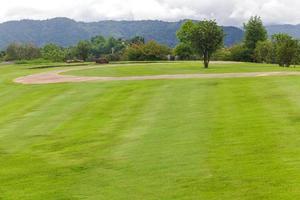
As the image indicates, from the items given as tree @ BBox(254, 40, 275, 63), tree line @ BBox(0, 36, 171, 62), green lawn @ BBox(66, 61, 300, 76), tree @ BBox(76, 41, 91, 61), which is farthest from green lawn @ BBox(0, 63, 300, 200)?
tree @ BBox(76, 41, 91, 61)

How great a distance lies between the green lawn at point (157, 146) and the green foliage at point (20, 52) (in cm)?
9721

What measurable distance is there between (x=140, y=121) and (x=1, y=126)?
5.08 meters

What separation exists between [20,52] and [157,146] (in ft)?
367

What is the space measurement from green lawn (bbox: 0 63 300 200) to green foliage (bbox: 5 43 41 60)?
9721 centimetres

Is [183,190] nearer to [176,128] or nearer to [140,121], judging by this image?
[176,128]

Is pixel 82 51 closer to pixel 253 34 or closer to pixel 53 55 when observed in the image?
pixel 53 55

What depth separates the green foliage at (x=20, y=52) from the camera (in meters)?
116

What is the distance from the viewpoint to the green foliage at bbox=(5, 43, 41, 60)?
116162 mm

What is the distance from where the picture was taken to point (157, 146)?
12.3m

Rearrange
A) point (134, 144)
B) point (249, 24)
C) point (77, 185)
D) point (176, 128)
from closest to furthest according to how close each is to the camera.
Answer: point (77, 185), point (134, 144), point (176, 128), point (249, 24)

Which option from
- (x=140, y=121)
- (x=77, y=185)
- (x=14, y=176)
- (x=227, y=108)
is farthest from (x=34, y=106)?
(x=77, y=185)

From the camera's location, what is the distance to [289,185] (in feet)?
28.9

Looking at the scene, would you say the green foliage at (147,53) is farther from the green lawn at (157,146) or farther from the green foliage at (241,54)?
the green lawn at (157,146)

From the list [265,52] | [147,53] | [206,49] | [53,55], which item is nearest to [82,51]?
[53,55]
